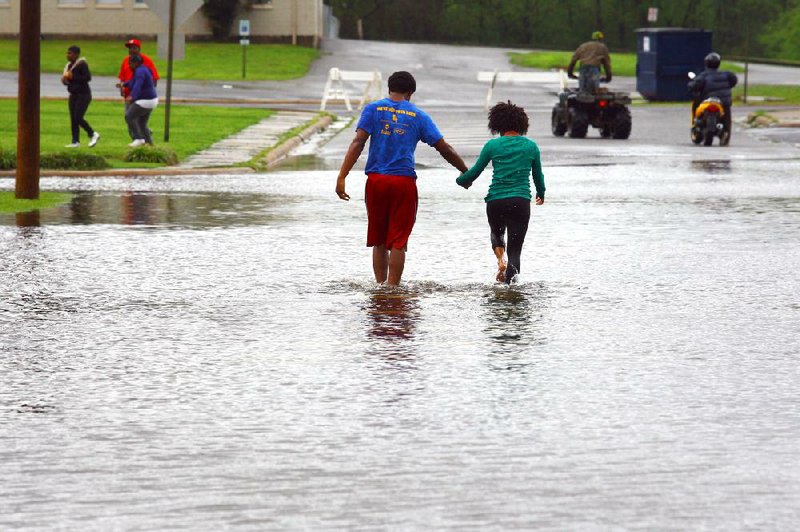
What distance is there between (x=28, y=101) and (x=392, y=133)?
340 inches

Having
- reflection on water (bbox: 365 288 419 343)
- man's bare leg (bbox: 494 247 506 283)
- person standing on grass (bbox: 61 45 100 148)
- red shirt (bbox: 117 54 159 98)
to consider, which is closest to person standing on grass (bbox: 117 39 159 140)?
red shirt (bbox: 117 54 159 98)

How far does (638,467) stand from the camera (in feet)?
22.8

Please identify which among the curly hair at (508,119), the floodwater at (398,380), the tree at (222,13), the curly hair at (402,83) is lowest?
the floodwater at (398,380)

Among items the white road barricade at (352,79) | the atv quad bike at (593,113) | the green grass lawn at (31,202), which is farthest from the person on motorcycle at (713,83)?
the white road barricade at (352,79)

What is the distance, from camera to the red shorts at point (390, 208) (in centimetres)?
1225

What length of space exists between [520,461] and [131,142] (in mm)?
22796

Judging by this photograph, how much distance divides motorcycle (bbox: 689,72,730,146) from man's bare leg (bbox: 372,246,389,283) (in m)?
19.0

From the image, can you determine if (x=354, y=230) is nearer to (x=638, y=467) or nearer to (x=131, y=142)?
(x=638, y=467)

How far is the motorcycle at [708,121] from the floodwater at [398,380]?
14130 millimetres

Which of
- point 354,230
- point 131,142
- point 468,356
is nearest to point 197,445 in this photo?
point 468,356

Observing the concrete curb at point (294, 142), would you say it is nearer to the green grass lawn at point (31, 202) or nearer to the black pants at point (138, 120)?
the black pants at point (138, 120)

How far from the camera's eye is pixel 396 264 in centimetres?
1230

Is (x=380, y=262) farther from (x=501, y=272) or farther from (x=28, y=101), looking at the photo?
(x=28, y=101)

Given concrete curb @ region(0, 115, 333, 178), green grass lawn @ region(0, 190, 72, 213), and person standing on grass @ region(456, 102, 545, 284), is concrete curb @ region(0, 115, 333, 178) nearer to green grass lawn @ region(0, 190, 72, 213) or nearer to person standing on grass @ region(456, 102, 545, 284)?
green grass lawn @ region(0, 190, 72, 213)
